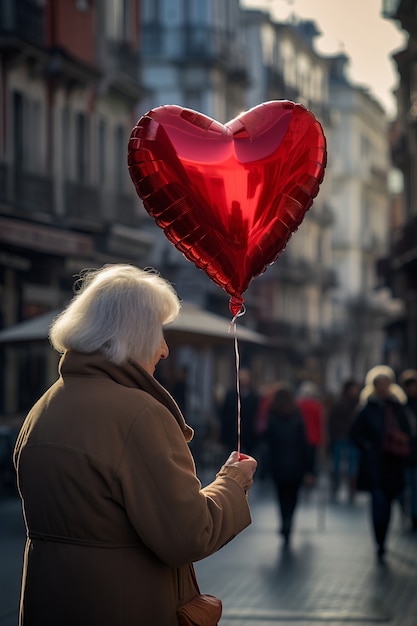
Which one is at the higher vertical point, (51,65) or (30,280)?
(51,65)

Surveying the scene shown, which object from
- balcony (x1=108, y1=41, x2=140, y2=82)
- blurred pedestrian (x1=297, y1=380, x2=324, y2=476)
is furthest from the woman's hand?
balcony (x1=108, y1=41, x2=140, y2=82)

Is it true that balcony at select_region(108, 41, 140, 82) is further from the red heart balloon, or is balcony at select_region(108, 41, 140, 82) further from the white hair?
the white hair

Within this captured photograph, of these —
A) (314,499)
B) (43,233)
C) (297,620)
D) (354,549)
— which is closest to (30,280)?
(43,233)

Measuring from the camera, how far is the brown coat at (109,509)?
473cm

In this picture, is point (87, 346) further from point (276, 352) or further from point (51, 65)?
point (276, 352)

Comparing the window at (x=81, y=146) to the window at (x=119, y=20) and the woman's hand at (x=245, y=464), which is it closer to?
the window at (x=119, y=20)

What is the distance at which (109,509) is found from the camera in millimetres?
4754

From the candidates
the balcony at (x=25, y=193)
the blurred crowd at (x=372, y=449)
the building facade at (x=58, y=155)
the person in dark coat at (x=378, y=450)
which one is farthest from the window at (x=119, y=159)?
the person in dark coat at (x=378, y=450)

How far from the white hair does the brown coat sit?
0.05 meters

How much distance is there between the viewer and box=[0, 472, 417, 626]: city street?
11.3 metres

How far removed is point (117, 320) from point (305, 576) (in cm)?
916

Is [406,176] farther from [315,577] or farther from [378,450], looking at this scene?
[315,577]

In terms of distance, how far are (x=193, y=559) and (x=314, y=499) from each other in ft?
67.2

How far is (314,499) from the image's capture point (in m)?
25.1
